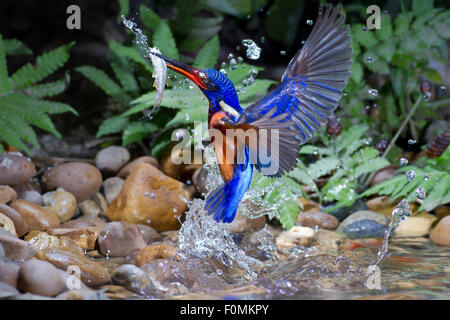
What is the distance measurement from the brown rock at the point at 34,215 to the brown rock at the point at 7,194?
0.09 m

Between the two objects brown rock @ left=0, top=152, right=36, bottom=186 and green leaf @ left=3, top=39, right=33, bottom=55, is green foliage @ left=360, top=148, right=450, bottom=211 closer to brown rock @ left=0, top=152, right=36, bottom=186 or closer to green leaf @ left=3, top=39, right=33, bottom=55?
brown rock @ left=0, top=152, right=36, bottom=186

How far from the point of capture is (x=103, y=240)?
3424 millimetres

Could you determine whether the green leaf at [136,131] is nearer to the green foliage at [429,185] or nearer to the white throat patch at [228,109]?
the green foliage at [429,185]

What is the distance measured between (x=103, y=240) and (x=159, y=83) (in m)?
1.48

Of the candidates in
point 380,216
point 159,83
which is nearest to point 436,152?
point 380,216

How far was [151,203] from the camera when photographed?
3982 mm

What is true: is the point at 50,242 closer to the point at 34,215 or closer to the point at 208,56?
the point at 34,215

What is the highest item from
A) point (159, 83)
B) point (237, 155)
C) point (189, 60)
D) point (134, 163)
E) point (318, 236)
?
point (189, 60)

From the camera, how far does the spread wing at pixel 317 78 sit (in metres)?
2.50

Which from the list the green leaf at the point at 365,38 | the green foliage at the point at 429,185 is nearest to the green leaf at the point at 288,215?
the green foliage at the point at 429,185

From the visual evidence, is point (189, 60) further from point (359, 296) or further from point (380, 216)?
point (359, 296)

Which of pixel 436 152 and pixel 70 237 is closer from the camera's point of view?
pixel 70 237

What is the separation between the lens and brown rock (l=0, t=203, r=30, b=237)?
326cm

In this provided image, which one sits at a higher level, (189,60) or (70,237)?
(189,60)
